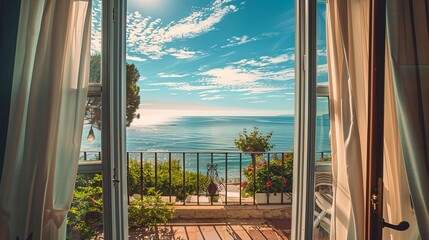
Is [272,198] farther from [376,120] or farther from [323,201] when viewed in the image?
[376,120]

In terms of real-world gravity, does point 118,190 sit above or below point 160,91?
below

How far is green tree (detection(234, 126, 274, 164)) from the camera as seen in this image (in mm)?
3844

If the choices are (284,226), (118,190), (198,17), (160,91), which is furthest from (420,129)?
(160,91)

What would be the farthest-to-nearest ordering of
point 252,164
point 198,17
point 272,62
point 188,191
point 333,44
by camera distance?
point 272,62
point 198,17
point 188,191
point 252,164
point 333,44

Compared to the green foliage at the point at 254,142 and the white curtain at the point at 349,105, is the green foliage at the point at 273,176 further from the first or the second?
the white curtain at the point at 349,105

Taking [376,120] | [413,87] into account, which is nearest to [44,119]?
[376,120]

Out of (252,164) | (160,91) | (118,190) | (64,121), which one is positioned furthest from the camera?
(160,91)

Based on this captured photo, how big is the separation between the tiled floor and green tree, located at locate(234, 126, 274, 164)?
1.13 m

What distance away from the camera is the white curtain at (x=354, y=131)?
114 centimetres

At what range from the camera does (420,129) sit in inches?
41.7

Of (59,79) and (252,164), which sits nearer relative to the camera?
(59,79)

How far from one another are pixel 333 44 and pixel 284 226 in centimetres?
265

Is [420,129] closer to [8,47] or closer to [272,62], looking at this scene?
[8,47]

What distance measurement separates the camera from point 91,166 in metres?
1.33
